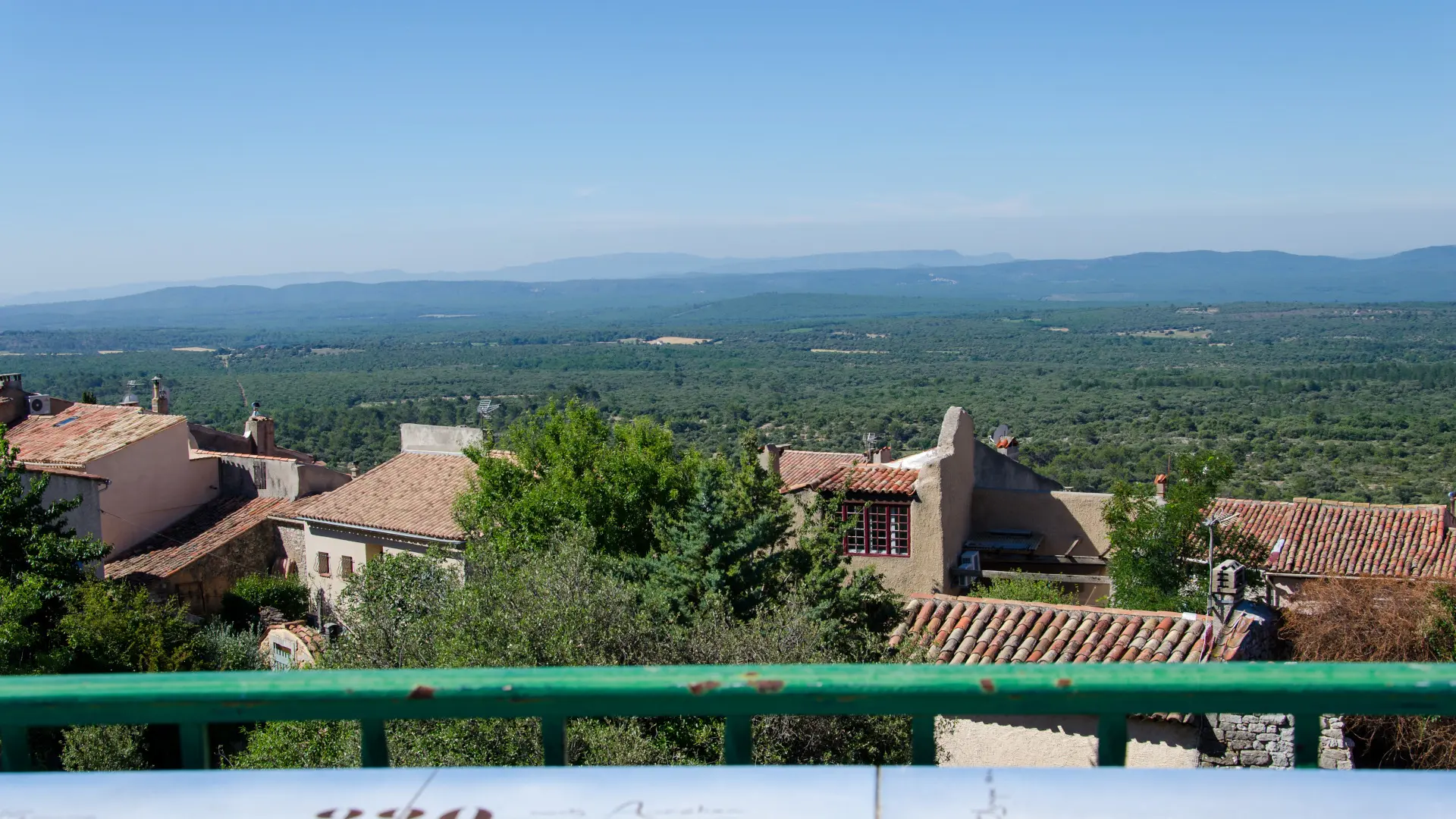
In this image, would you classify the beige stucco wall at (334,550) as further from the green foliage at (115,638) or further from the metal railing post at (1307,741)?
the metal railing post at (1307,741)

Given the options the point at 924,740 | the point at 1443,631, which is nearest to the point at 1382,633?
the point at 1443,631

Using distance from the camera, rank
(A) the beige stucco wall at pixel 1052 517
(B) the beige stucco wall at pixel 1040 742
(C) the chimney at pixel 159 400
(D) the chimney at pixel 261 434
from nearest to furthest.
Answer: (B) the beige stucco wall at pixel 1040 742
(A) the beige stucco wall at pixel 1052 517
(D) the chimney at pixel 261 434
(C) the chimney at pixel 159 400

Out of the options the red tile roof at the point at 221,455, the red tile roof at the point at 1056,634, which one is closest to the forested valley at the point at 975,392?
the red tile roof at the point at 221,455

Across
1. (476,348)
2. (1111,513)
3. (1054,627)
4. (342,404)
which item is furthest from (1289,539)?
(476,348)

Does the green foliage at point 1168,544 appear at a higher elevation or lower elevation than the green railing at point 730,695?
lower

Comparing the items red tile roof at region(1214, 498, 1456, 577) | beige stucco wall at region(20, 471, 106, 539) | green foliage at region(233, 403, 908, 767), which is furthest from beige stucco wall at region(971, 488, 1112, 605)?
beige stucco wall at region(20, 471, 106, 539)

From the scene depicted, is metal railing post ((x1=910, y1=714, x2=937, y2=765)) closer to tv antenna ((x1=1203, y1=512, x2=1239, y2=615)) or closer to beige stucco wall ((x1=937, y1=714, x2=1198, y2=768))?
beige stucco wall ((x1=937, y1=714, x2=1198, y2=768))

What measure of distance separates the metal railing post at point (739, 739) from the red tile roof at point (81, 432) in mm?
27227

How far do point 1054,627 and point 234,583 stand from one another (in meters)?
19.2

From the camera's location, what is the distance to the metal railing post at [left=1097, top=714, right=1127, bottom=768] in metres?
2.60

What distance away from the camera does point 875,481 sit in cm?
2139

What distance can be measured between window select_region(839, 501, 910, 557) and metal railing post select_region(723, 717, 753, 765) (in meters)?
18.7

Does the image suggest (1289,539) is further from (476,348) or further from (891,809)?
A: (476,348)

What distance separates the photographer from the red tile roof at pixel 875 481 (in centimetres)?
2108
